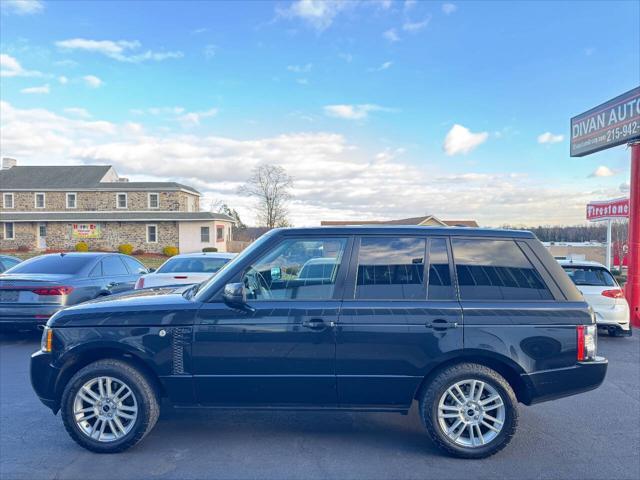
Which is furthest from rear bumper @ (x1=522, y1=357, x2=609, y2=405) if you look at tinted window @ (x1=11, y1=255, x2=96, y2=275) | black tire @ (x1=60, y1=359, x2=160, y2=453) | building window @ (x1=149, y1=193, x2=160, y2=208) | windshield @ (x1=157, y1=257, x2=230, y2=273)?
building window @ (x1=149, y1=193, x2=160, y2=208)

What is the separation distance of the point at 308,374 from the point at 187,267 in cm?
605

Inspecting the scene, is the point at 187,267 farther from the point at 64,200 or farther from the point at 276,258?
the point at 64,200

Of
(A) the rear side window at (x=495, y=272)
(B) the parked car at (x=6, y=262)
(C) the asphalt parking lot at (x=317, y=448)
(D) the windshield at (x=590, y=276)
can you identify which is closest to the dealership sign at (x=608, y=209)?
(D) the windshield at (x=590, y=276)

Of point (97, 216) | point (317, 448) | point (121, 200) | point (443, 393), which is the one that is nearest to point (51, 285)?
point (317, 448)

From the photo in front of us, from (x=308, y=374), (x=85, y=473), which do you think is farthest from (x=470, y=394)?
(x=85, y=473)

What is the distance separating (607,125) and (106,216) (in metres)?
38.9

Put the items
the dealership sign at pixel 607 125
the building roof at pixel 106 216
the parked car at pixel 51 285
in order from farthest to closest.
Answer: the building roof at pixel 106 216, the dealership sign at pixel 607 125, the parked car at pixel 51 285

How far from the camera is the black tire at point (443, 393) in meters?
4.07

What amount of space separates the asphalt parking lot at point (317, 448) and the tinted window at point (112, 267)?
163 inches

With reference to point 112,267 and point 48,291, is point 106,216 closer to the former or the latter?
point 112,267

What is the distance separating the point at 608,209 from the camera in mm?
17297

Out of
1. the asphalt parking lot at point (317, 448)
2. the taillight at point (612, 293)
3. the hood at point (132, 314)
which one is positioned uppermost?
the hood at point (132, 314)

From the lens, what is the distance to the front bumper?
420 centimetres

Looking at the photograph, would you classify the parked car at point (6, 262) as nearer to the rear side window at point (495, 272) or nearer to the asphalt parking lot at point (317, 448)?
the asphalt parking lot at point (317, 448)
